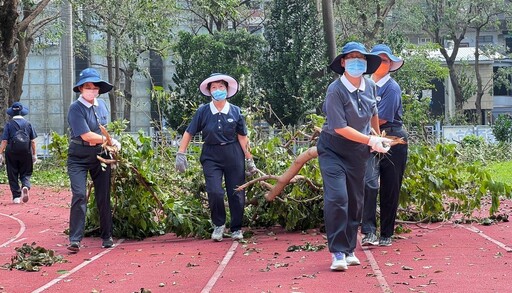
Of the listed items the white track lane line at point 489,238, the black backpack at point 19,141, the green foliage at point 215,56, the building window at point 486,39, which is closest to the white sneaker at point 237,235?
the white track lane line at point 489,238

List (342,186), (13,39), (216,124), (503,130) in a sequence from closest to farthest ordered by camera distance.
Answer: (342,186), (216,124), (13,39), (503,130)

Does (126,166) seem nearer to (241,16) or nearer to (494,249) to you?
(494,249)

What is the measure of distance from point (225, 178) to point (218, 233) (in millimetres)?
724

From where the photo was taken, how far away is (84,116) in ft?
39.9

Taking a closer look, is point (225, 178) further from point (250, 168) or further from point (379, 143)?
point (379, 143)

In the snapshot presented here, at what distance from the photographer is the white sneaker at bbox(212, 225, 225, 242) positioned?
42.0 ft

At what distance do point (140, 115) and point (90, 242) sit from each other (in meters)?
51.5

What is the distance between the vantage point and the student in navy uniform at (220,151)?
12883 millimetres

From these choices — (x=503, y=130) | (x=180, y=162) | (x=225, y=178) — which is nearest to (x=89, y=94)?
(x=180, y=162)

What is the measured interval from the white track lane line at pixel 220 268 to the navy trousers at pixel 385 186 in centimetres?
150

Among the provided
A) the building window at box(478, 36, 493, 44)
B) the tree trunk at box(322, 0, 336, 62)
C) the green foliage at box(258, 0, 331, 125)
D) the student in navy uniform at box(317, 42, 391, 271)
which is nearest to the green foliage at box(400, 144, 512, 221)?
the student in navy uniform at box(317, 42, 391, 271)

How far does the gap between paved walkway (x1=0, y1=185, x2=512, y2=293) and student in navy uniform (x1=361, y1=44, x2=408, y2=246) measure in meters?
0.25

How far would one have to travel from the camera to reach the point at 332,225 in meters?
9.62

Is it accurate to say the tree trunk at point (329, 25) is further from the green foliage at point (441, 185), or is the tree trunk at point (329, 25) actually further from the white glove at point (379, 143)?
the white glove at point (379, 143)
